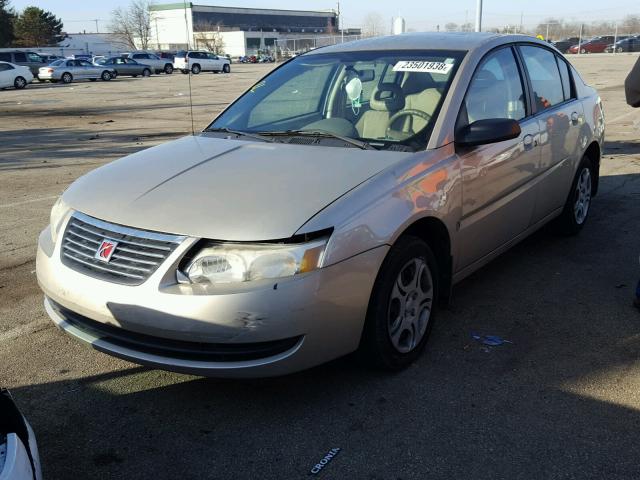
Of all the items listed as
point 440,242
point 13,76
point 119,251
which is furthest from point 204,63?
point 119,251

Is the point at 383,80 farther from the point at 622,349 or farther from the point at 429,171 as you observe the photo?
the point at 622,349

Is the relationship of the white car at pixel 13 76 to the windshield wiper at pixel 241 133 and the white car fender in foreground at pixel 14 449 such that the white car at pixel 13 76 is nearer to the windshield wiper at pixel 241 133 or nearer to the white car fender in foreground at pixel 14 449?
the windshield wiper at pixel 241 133

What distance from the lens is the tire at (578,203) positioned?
5.45 metres

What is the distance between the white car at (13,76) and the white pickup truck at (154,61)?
628 inches

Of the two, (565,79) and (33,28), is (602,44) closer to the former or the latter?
(565,79)

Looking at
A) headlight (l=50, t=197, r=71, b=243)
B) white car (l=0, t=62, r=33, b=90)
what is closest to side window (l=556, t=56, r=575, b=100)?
headlight (l=50, t=197, r=71, b=243)

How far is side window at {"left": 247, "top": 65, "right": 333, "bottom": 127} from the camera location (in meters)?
4.35

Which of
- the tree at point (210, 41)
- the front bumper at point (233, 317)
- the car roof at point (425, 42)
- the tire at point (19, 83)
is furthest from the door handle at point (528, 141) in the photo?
the tree at point (210, 41)

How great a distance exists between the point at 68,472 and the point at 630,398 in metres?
2.59

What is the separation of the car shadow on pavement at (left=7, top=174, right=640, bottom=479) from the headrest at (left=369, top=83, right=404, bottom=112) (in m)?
1.35

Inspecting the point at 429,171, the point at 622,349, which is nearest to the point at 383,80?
the point at 429,171

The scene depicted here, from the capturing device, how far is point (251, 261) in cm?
279

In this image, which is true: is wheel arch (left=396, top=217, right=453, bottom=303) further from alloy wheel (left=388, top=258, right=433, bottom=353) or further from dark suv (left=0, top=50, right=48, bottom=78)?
dark suv (left=0, top=50, right=48, bottom=78)

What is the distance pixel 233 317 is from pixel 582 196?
403 centimetres
